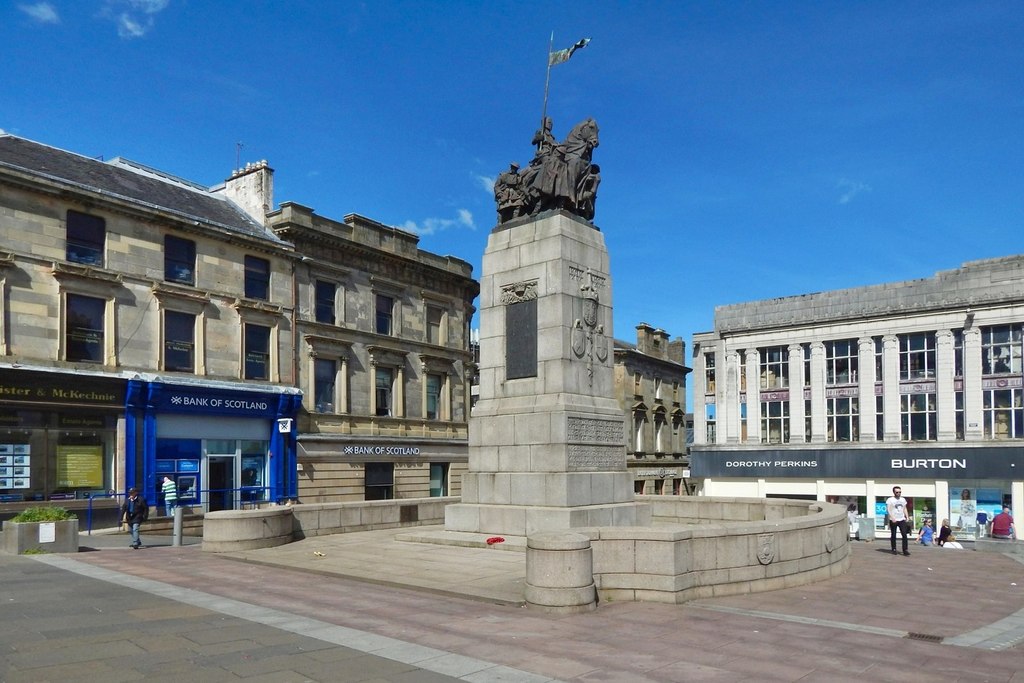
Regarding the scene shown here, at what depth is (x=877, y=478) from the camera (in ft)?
170

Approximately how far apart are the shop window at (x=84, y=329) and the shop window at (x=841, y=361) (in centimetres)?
4244

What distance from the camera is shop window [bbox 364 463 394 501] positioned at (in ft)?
129

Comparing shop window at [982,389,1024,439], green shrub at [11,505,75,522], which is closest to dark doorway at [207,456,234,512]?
green shrub at [11,505,75,522]

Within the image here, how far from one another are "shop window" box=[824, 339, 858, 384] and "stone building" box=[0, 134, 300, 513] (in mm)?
34562

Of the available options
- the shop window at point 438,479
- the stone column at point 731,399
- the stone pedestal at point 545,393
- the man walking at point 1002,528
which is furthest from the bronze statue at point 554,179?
the stone column at point 731,399

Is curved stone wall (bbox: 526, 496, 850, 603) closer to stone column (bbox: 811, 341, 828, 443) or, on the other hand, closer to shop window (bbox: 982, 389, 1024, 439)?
shop window (bbox: 982, 389, 1024, 439)

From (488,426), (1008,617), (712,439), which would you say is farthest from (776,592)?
(712,439)

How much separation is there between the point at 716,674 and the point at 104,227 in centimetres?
2777

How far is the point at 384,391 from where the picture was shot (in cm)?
4088

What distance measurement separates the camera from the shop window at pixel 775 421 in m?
56.2

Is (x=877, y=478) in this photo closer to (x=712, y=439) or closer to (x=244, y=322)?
(x=712, y=439)

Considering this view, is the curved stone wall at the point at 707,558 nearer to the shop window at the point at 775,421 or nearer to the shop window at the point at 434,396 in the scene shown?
the shop window at the point at 434,396

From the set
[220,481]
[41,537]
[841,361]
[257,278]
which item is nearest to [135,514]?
[41,537]

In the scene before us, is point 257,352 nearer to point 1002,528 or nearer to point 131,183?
point 131,183
